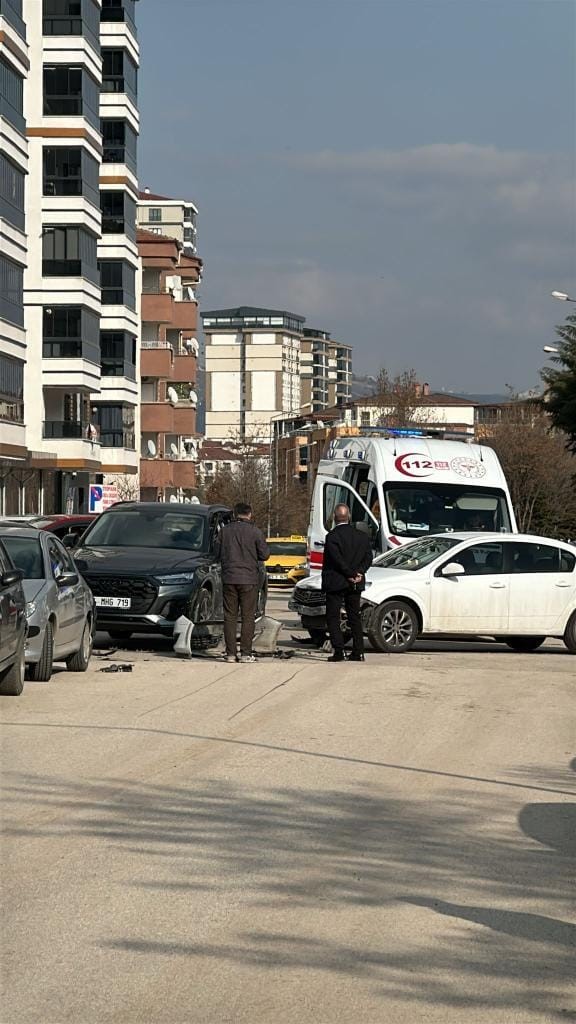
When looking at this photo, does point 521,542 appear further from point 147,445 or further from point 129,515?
point 147,445

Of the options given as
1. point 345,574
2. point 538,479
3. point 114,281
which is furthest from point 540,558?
point 538,479

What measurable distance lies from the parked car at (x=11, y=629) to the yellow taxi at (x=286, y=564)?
38.6 metres

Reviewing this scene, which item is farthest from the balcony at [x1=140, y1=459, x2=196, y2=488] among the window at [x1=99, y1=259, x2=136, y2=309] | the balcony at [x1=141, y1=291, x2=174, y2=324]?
the window at [x1=99, y1=259, x2=136, y2=309]

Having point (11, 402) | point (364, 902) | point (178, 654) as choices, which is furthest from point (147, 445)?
point (364, 902)

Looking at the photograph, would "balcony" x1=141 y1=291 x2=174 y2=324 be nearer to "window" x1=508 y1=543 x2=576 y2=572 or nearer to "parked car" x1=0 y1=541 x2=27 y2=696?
"window" x1=508 y1=543 x2=576 y2=572

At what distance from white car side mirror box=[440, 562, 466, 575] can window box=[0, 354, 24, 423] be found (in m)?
31.9

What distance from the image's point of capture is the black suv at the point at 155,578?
19.7 meters

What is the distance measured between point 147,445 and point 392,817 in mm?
75099

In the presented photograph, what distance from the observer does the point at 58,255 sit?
61.9 meters

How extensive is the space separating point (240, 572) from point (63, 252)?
45877 millimetres

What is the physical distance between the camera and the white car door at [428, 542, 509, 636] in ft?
68.5

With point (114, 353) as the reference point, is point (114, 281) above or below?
above

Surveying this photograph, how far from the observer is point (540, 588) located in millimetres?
21188

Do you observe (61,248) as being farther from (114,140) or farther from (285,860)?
(285,860)
